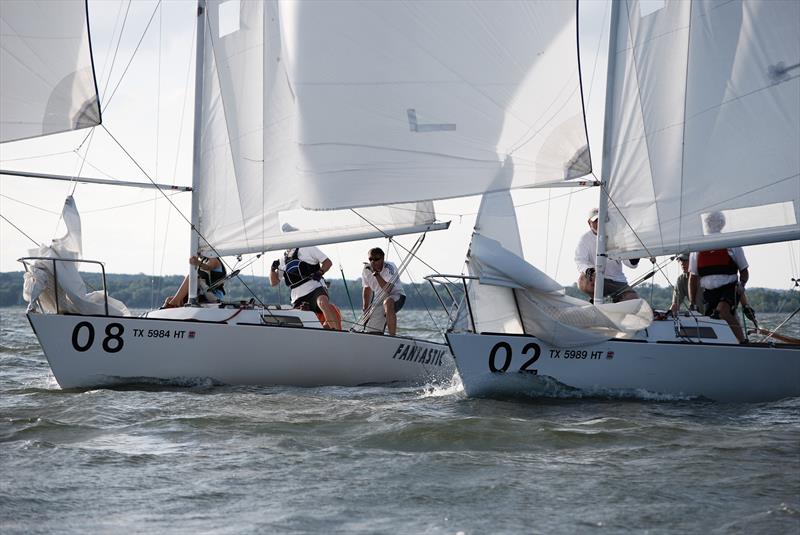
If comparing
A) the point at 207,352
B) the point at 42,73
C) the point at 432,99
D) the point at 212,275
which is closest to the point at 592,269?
the point at 432,99

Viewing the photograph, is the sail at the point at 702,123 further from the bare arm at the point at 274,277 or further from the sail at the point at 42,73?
the sail at the point at 42,73

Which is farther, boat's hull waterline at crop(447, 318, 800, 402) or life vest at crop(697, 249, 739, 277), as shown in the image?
life vest at crop(697, 249, 739, 277)

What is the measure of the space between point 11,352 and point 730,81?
1297cm

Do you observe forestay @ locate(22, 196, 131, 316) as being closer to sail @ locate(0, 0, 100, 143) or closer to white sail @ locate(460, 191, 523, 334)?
sail @ locate(0, 0, 100, 143)

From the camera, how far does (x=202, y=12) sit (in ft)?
40.9

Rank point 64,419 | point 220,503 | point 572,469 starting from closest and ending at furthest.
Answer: point 220,503, point 572,469, point 64,419

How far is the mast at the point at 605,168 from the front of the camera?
10.4m

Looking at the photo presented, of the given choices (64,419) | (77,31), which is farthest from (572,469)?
(77,31)

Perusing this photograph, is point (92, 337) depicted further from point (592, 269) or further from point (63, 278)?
point (592, 269)

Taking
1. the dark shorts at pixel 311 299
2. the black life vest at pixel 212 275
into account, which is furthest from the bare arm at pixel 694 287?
the black life vest at pixel 212 275

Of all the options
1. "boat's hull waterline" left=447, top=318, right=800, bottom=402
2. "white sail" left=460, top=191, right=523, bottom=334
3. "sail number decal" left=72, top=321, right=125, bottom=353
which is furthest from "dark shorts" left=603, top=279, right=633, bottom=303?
"sail number decal" left=72, top=321, right=125, bottom=353

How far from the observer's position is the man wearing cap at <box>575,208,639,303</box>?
36.5 ft

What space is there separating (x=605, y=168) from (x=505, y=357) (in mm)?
2093

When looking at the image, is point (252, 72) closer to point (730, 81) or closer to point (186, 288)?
point (186, 288)
